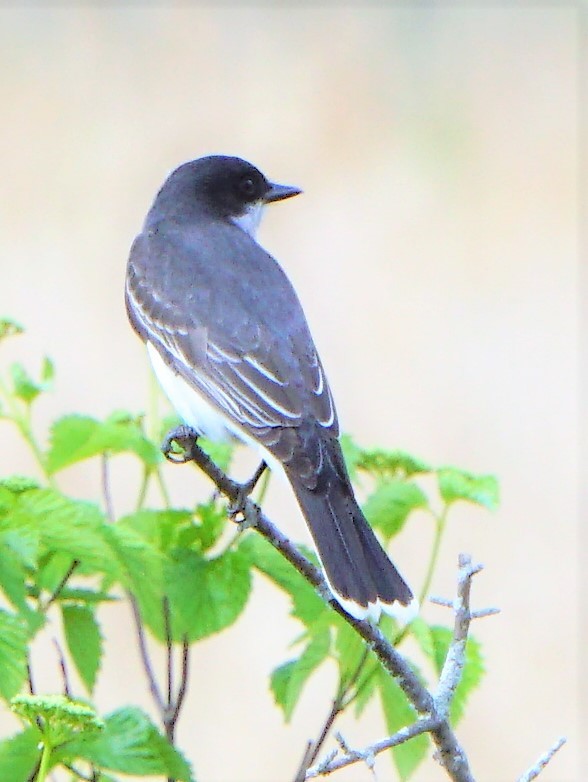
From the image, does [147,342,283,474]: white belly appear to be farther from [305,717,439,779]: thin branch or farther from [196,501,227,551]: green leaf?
[305,717,439,779]: thin branch

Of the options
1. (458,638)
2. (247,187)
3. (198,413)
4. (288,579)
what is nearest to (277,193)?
(247,187)

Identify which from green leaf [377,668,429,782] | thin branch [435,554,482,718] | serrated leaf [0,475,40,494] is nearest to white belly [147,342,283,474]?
green leaf [377,668,429,782]

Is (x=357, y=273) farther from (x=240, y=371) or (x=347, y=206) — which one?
(x=240, y=371)

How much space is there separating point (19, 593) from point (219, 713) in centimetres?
379

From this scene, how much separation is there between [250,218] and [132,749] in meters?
2.35

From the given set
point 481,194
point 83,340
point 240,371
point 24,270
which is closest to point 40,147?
point 24,270

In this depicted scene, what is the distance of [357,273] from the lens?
7.86 meters

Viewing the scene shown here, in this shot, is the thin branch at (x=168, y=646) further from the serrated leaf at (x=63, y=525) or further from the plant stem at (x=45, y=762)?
the plant stem at (x=45, y=762)

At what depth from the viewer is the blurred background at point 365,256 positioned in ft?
20.6

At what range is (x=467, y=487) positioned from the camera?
2.80 meters

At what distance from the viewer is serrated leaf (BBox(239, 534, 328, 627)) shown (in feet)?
8.71

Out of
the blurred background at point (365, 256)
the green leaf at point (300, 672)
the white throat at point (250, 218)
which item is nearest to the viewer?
the green leaf at point (300, 672)

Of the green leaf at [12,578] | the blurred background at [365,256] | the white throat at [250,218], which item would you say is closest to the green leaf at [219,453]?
the green leaf at [12,578]

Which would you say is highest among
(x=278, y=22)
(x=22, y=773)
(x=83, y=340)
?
(x=278, y=22)
